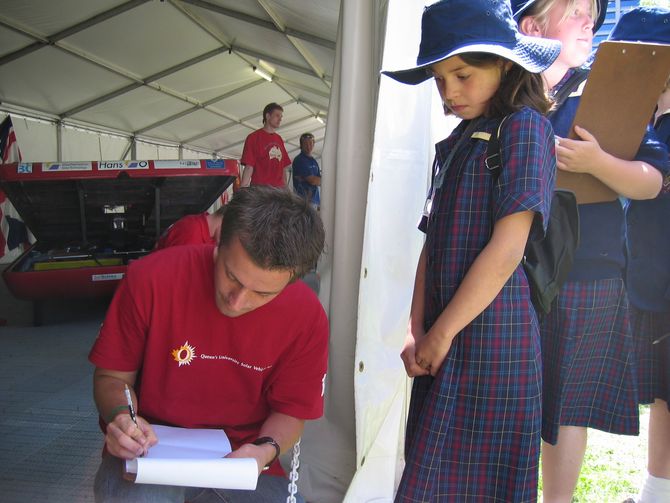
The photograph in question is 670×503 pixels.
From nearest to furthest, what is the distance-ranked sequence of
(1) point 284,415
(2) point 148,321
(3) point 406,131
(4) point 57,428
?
(2) point 148,321
(1) point 284,415
(3) point 406,131
(4) point 57,428

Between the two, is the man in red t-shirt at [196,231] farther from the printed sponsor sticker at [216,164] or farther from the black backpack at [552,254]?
the printed sponsor sticker at [216,164]

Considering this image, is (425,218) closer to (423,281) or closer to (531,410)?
(423,281)

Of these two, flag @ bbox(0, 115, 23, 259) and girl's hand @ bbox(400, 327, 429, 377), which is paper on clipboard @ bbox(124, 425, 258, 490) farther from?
flag @ bbox(0, 115, 23, 259)

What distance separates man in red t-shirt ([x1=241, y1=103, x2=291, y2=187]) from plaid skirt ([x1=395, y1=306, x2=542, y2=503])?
15.7ft

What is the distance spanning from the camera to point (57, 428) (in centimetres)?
293

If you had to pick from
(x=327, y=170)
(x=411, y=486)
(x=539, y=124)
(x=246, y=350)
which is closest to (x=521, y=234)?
(x=539, y=124)

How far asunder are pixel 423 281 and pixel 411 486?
0.58m

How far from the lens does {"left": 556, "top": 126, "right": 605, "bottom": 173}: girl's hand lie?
1.51m

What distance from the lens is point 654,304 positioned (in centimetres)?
190

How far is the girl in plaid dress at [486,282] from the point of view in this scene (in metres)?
1.30

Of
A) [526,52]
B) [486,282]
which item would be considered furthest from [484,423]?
[526,52]

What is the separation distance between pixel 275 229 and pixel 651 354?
60.2 inches

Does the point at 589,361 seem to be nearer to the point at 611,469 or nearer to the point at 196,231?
the point at 611,469

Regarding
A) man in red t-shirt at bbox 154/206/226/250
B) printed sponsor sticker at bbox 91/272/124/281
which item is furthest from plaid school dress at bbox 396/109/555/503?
printed sponsor sticker at bbox 91/272/124/281
